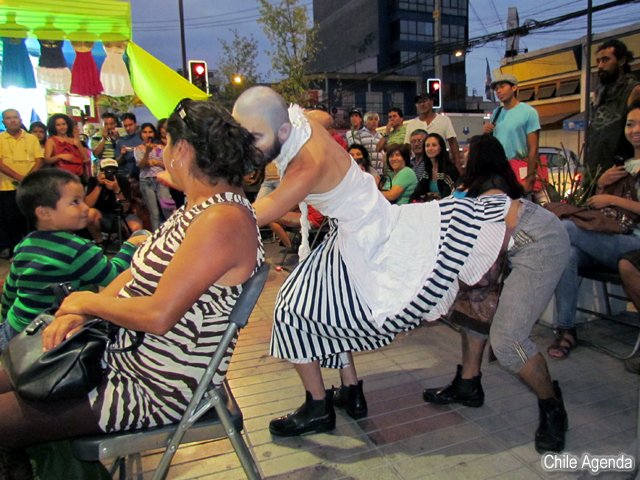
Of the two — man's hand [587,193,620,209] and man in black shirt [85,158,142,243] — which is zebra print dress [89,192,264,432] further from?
man in black shirt [85,158,142,243]

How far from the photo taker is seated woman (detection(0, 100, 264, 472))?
155 cm

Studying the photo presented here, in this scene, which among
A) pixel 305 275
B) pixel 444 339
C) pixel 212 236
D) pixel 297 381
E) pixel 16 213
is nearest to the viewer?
pixel 212 236

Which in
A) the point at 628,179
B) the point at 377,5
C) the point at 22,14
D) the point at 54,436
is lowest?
the point at 54,436

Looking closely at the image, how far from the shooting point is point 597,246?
3.44m

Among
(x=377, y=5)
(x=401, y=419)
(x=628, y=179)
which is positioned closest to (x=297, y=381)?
(x=401, y=419)

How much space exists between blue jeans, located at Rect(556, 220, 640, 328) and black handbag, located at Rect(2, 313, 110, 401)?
9.61 ft

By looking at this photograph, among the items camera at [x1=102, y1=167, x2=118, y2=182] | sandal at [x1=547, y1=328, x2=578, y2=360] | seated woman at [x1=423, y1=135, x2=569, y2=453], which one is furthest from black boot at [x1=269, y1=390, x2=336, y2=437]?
camera at [x1=102, y1=167, x2=118, y2=182]

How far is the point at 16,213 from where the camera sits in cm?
703

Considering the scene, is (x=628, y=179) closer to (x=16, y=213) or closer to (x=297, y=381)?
(x=297, y=381)

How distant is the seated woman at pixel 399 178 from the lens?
549cm

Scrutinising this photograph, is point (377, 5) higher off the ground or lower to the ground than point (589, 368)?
higher

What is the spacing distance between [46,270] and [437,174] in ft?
14.1

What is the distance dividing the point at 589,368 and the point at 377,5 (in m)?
56.6

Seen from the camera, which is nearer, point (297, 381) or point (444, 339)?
point (297, 381)
